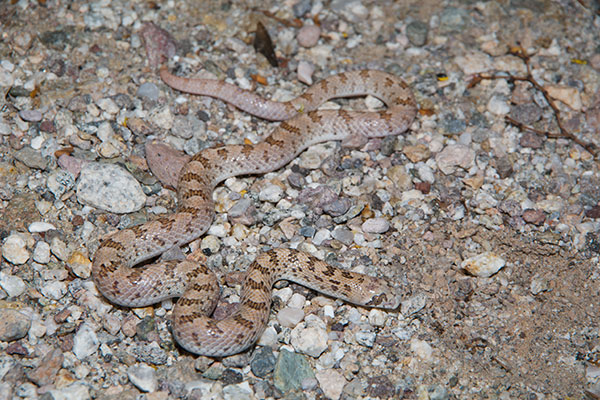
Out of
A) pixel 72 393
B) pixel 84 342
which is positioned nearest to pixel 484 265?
pixel 84 342

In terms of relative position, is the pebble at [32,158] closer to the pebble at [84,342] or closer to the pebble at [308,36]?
the pebble at [84,342]

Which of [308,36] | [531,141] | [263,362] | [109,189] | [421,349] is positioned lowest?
[421,349]

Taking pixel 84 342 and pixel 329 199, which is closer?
pixel 84 342

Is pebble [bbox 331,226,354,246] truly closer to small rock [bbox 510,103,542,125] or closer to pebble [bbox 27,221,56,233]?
small rock [bbox 510,103,542,125]

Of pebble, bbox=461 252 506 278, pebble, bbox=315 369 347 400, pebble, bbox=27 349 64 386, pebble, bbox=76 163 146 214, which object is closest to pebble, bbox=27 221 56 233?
pebble, bbox=76 163 146 214

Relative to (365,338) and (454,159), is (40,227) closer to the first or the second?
(365,338)

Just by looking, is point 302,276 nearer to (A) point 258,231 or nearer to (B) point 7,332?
(A) point 258,231

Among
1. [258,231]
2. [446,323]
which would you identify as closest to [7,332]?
[258,231]
